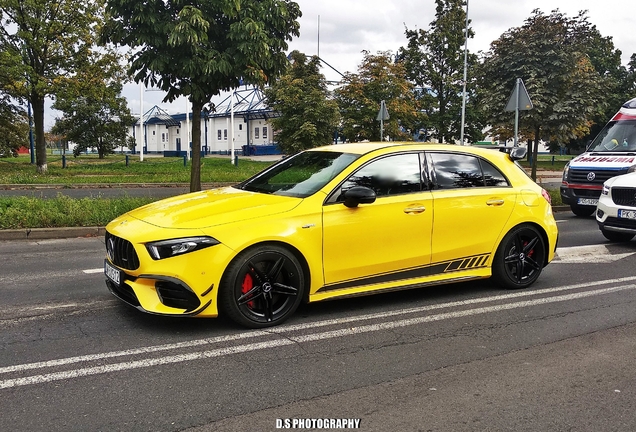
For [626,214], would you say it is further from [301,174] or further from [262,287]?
[262,287]

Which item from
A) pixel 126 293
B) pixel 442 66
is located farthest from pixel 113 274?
pixel 442 66

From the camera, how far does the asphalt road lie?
3412mm

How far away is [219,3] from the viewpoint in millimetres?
11906

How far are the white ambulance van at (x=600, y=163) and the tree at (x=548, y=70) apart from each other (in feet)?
12.1

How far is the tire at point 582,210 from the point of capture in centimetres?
1354

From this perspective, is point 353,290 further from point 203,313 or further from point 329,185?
point 203,313

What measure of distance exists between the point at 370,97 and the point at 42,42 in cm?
1411

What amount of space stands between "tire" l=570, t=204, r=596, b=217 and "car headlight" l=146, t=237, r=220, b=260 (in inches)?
449

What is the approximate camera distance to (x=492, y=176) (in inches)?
250

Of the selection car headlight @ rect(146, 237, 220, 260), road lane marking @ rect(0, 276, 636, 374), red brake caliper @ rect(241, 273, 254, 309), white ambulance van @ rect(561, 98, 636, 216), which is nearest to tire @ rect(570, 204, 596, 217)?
white ambulance van @ rect(561, 98, 636, 216)

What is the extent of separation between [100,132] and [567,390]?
4470 centimetres

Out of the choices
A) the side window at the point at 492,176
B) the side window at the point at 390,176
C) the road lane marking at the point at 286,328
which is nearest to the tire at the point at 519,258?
the road lane marking at the point at 286,328

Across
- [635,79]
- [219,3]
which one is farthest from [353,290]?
[635,79]

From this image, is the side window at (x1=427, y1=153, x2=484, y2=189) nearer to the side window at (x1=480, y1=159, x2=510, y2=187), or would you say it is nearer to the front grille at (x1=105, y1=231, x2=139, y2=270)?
the side window at (x1=480, y1=159, x2=510, y2=187)
